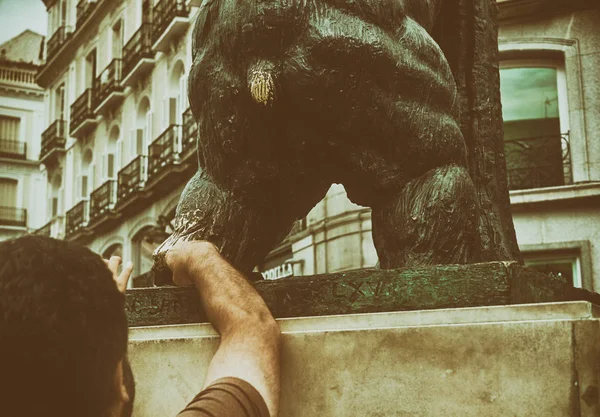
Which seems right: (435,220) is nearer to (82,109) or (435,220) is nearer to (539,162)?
(539,162)

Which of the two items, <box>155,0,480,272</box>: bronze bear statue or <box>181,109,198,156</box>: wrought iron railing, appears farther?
<box>181,109,198,156</box>: wrought iron railing

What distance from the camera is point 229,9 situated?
2.37m

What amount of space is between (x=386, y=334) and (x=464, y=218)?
0.47m

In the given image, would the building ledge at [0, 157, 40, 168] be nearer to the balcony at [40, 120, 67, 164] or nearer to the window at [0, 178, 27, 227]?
the window at [0, 178, 27, 227]

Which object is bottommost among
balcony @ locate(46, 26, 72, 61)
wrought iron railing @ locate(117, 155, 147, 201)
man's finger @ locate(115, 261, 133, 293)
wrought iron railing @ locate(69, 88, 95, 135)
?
man's finger @ locate(115, 261, 133, 293)

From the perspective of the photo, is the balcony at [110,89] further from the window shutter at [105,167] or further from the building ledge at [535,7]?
the building ledge at [535,7]

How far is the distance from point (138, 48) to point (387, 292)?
22852mm

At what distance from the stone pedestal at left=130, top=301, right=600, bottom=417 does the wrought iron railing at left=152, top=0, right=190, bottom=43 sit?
63.3 feet

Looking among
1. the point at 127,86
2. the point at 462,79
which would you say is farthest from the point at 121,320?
the point at 127,86

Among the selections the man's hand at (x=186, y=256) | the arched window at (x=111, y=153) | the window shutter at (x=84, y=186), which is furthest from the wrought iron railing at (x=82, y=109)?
the man's hand at (x=186, y=256)

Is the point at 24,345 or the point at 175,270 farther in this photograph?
the point at 175,270

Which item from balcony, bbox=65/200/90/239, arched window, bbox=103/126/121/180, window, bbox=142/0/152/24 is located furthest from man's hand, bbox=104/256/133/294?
balcony, bbox=65/200/90/239

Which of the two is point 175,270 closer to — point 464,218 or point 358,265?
point 464,218

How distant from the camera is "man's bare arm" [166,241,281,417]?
1961 mm
